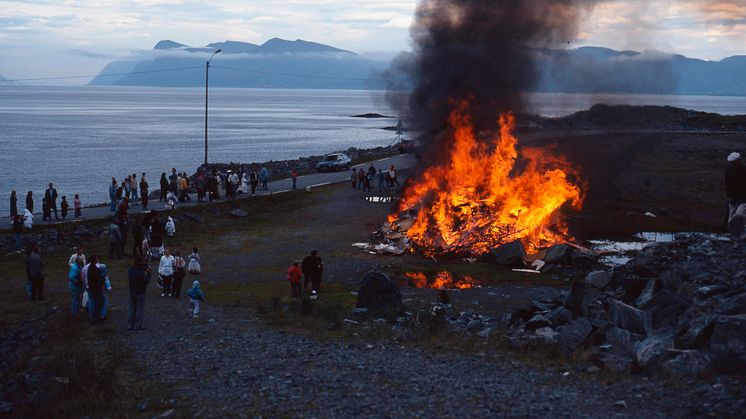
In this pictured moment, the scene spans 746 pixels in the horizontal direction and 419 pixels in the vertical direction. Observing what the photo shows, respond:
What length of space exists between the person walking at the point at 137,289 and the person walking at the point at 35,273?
4481 millimetres

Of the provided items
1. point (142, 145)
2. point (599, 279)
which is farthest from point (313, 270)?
point (142, 145)

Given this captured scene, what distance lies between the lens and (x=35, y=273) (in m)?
21.4

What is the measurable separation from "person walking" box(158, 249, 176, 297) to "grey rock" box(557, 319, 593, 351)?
11021mm

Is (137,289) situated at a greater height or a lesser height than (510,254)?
greater

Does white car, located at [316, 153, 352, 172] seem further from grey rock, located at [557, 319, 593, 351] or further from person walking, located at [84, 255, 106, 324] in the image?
grey rock, located at [557, 319, 593, 351]

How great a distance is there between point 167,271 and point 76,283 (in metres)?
2.71

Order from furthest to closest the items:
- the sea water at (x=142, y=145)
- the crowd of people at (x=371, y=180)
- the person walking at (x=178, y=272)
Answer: the sea water at (x=142, y=145), the crowd of people at (x=371, y=180), the person walking at (x=178, y=272)

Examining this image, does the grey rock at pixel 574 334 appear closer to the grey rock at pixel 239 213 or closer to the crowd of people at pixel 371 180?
the grey rock at pixel 239 213

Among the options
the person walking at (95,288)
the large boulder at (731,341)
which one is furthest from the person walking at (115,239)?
the large boulder at (731,341)

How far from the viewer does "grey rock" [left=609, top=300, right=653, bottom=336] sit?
1602cm

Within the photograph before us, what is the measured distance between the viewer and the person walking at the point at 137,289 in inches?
702

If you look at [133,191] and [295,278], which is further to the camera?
[133,191]

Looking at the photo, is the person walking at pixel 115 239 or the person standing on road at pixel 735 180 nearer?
the person standing on road at pixel 735 180

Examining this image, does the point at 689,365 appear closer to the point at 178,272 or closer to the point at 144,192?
the point at 178,272
